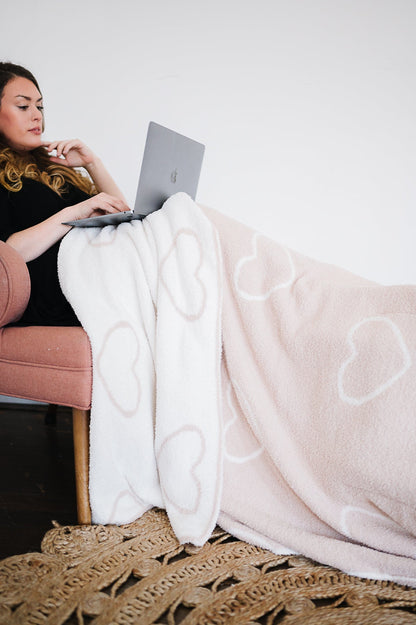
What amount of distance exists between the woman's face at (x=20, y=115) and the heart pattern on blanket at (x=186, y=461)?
0.99m

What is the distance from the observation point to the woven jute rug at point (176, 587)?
0.71m

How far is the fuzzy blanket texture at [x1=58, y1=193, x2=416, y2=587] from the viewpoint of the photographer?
Result: 84 cm

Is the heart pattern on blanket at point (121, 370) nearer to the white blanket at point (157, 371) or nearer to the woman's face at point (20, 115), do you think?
the white blanket at point (157, 371)

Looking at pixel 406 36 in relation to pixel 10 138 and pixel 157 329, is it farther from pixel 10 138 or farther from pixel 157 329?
pixel 157 329

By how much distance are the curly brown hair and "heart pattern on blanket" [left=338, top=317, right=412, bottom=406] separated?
34.7 inches

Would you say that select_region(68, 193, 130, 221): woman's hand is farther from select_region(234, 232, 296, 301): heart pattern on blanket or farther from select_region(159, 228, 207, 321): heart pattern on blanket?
select_region(234, 232, 296, 301): heart pattern on blanket

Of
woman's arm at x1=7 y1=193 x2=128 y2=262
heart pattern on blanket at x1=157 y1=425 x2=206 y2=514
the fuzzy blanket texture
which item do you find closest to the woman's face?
woman's arm at x1=7 y1=193 x2=128 y2=262

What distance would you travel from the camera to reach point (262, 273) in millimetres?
1011

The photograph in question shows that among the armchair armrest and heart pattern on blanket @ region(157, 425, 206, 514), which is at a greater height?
the armchair armrest

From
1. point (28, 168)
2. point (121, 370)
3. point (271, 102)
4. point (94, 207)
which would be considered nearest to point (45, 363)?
point (121, 370)

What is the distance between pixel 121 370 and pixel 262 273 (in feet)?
1.04

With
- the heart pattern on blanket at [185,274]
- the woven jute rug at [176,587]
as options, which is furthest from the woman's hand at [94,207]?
the woven jute rug at [176,587]

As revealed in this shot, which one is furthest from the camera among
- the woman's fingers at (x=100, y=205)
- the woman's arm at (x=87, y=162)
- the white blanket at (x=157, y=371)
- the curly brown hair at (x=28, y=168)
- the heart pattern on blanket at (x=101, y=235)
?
the woman's arm at (x=87, y=162)

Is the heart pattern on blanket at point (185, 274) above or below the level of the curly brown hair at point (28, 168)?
below
